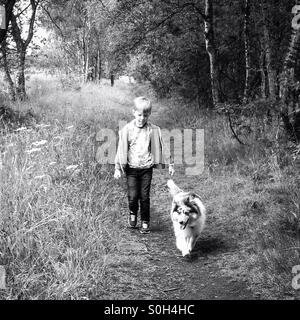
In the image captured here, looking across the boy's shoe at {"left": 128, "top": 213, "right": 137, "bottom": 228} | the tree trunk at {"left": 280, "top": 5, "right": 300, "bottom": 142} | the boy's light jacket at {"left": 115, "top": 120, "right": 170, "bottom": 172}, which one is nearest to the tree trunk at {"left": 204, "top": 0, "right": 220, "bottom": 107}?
the tree trunk at {"left": 280, "top": 5, "right": 300, "bottom": 142}

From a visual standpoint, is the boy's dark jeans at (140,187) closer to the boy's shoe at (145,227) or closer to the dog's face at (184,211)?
the boy's shoe at (145,227)

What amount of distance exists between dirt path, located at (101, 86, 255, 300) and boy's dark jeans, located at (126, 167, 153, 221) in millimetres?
313

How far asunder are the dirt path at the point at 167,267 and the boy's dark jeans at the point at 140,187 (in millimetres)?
313

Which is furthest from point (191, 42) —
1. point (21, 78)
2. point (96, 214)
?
point (96, 214)

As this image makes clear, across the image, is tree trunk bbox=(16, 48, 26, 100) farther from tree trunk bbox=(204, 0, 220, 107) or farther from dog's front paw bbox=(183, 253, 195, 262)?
dog's front paw bbox=(183, 253, 195, 262)

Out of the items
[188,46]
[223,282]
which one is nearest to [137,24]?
[188,46]

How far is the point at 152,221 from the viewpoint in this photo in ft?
21.1

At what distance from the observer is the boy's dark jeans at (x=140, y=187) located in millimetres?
5832

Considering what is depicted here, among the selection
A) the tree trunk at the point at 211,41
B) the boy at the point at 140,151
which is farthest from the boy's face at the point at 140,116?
the tree trunk at the point at 211,41

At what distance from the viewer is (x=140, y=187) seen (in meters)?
5.92

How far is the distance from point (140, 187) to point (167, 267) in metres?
1.38

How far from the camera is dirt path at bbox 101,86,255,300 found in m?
4.19

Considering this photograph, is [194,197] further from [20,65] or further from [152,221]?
[20,65]

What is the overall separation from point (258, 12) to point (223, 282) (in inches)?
349
